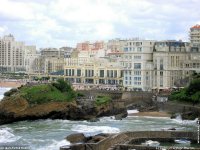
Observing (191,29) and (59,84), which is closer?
(59,84)

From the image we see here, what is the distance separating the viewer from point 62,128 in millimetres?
57625

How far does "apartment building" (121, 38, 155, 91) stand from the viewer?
100062mm

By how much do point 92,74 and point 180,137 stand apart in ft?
258

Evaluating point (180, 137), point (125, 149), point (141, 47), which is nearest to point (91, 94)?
point (141, 47)

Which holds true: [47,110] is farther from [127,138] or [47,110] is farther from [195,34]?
[195,34]

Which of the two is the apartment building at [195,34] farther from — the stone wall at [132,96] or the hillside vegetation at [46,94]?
the hillside vegetation at [46,94]

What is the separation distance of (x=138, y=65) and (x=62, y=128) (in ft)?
147

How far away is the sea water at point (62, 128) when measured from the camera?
154 ft

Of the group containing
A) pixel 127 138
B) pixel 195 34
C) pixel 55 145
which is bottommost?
pixel 55 145

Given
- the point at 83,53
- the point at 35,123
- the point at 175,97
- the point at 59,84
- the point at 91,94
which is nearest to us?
the point at 35,123

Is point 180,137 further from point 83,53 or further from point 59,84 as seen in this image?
point 83,53

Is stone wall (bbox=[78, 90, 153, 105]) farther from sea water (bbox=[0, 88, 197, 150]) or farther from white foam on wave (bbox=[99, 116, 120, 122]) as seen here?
white foam on wave (bbox=[99, 116, 120, 122])

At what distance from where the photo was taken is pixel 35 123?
204ft

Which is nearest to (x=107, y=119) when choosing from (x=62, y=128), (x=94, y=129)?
(x=62, y=128)
